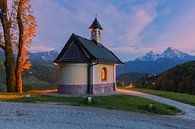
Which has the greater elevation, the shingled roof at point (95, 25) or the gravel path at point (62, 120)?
the shingled roof at point (95, 25)

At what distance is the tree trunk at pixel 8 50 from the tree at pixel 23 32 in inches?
20.0

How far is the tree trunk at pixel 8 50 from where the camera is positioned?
1984 centimetres

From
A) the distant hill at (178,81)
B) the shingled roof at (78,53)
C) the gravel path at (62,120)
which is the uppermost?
the shingled roof at (78,53)

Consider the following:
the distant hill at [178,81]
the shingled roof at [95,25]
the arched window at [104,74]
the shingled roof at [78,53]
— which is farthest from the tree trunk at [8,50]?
the distant hill at [178,81]

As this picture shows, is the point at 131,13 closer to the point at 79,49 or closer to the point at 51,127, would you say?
the point at 79,49

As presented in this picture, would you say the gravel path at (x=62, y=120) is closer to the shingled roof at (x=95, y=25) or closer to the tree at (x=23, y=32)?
the tree at (x=23, y=32)

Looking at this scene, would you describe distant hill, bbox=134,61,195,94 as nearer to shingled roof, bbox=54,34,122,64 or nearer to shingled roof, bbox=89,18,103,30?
shingled roof, bbox=89,18,103,30

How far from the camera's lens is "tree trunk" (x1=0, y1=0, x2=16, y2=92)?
1984 centimetres

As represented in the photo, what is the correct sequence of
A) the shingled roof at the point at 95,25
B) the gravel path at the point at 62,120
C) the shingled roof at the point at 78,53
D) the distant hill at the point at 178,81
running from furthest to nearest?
the distant hill at the point at 178,81, the shingled roof at the point at 95,25, the shingled roof at the point at 78,53, the gravel path at the point at 62,120

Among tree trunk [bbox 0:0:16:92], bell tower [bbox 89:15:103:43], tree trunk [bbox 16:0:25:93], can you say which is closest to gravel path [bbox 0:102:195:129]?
tree trunk [bbox 0:0:16:92]

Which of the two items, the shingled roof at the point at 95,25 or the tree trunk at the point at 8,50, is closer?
the tree trunk at the point at 8,50

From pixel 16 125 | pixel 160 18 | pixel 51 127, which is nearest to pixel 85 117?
pixel 51 127

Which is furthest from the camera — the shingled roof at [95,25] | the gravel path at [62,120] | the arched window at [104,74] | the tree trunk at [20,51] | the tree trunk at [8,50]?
the shingled roof at [95,25]

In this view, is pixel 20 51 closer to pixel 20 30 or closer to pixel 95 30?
pixel 20 30
